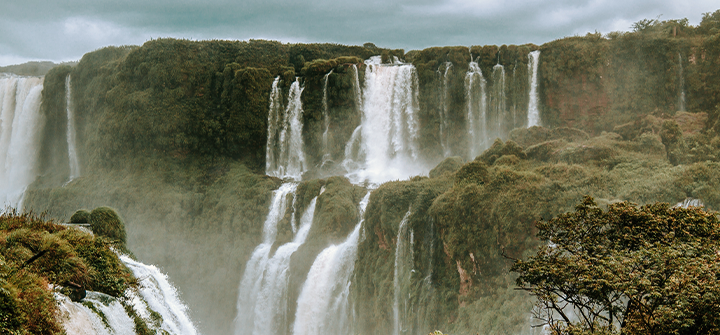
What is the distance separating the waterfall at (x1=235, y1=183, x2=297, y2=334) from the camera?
4266 centimetres

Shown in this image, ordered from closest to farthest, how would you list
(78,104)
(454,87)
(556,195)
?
(556,195)
(454,87)
(78,104)

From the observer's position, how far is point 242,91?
179 ft

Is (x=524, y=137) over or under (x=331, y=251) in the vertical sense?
over

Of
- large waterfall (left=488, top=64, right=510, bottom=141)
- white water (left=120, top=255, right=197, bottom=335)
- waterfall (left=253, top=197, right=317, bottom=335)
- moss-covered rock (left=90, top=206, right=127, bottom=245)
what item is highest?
large waterfall (left=488, top=64, right=510, bottom=141)

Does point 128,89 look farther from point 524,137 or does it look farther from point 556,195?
point 556,195

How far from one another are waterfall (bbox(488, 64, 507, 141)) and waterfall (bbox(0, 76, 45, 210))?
49.7 metres

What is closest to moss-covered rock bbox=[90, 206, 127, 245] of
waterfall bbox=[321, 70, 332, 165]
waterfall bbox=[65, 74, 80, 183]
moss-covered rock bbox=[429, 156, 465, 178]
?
moss-covered rock bbox=[429, 156, 465, 178]

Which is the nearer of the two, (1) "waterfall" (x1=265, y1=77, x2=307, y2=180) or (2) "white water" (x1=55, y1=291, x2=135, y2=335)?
(2) "white water" (x1=55, y1=291, x2=135, y2=335)

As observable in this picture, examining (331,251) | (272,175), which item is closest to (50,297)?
(331,251)

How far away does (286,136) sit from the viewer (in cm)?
5450

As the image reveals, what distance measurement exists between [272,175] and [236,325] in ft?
50.6

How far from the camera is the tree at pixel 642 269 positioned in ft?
38.7

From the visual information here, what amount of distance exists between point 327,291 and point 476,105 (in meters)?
22.6

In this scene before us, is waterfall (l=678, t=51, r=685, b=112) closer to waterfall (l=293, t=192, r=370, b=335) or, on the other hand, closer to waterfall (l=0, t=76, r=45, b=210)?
waterfall (l=293, t=192, r=370, b=335)
